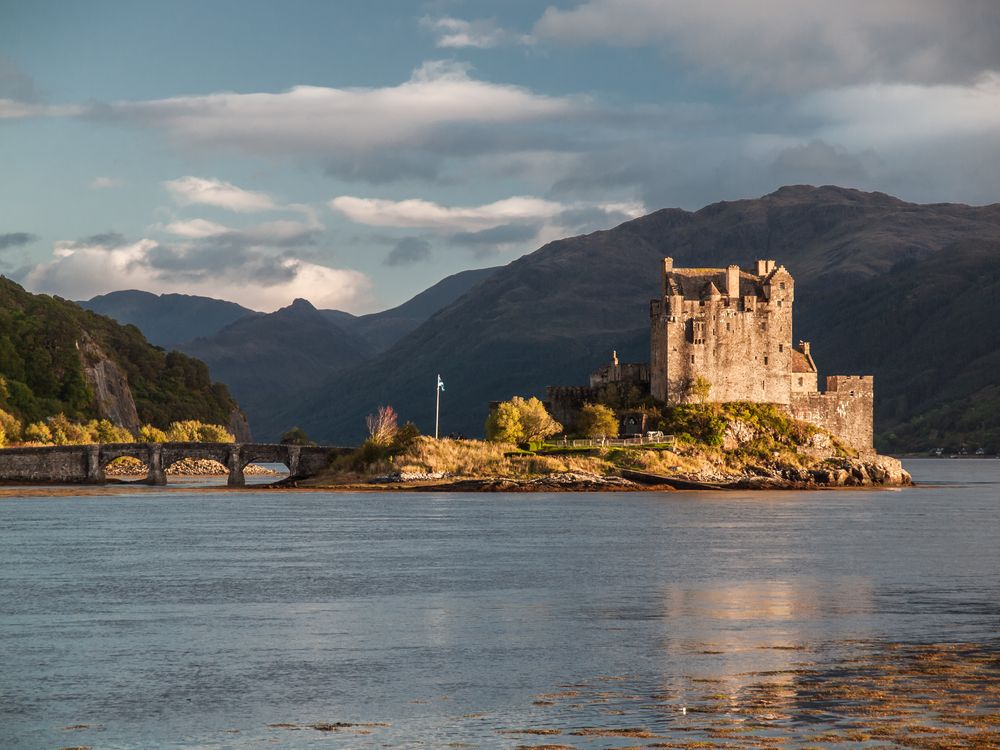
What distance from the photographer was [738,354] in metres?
148

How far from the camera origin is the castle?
146375 mm

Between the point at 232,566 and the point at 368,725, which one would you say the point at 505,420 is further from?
the point at 368,725

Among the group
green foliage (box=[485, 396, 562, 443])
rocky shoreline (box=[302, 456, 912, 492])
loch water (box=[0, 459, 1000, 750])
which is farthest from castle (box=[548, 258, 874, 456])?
loch water (box=[0, 459, 1000, 750])

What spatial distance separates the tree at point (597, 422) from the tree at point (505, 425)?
20.9 feet

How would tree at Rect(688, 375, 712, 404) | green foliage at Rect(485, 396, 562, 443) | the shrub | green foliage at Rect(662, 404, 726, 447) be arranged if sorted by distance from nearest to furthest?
green foliage at Rect(485, 396, 562, 443)
green foliage at Rect(662, 404, 726, 447)
tree at Rect(688, 375, 712, 404)
the shrub

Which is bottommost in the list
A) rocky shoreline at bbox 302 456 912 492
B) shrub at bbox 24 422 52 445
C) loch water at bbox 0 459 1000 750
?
loch water at bbox 0 459 1000 750

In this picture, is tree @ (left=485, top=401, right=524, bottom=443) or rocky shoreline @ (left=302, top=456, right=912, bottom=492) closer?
rocky shoreline @ (left=302, top=456, right=912, bottom=492)

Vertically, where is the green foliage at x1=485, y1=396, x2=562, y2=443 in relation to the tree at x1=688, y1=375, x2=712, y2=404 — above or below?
below

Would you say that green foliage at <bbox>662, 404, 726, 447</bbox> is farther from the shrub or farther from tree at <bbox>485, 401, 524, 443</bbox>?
the shrub

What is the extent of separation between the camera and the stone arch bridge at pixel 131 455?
145 metres

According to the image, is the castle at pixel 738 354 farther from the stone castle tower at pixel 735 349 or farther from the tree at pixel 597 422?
the tree at pixel 597 422

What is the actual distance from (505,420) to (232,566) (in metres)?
80.0

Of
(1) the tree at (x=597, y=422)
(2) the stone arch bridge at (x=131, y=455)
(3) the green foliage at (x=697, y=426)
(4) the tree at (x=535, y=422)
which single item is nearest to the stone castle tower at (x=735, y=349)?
(3) the green foliage at (x=697, y=426)

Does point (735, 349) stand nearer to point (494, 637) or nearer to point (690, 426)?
point (690, 426)
